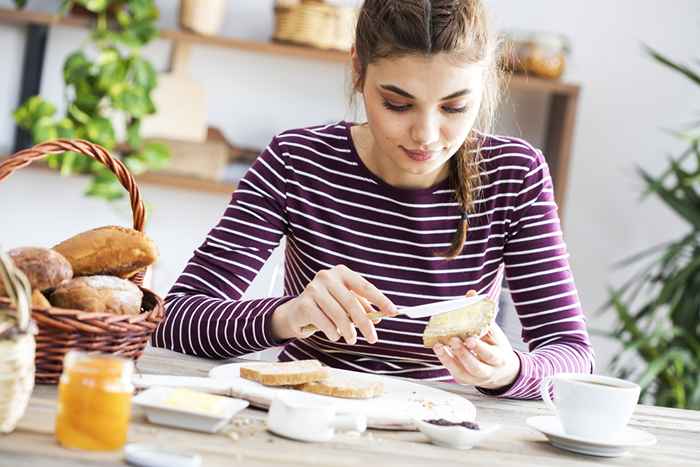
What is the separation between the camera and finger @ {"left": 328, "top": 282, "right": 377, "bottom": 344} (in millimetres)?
1235

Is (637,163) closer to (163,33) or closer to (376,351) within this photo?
(163,33)

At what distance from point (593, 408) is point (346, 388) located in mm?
286

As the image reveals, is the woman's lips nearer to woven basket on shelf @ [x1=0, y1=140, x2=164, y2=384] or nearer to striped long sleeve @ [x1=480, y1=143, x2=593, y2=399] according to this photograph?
striped long sleeve @ [x1=480, y1=143, x2=593, y2=399]

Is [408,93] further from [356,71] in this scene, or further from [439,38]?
[356,71]

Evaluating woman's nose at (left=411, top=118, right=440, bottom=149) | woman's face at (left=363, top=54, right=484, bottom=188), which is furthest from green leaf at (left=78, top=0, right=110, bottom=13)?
woman's nose at (left=411, top=118, right=440, bottom=149)

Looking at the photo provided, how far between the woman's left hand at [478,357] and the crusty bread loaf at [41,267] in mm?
450

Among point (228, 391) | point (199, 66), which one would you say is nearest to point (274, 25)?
point (199, 66)

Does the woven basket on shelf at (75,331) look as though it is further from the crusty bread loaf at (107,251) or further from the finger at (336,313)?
the finger at (336,313)

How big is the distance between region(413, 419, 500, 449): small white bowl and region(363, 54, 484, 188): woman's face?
515mm

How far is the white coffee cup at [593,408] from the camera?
44.3 inches

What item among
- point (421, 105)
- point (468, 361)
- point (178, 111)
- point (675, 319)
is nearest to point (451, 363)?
point (468, 361)

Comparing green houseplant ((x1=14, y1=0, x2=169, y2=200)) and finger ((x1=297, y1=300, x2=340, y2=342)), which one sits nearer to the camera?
finger ((x1=297, y1=300, x2=340, y2=342))

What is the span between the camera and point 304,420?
102 cm

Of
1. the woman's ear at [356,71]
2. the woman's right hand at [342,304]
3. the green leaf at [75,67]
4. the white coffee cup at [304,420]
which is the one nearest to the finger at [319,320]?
the woman's right hand at [342,304]
